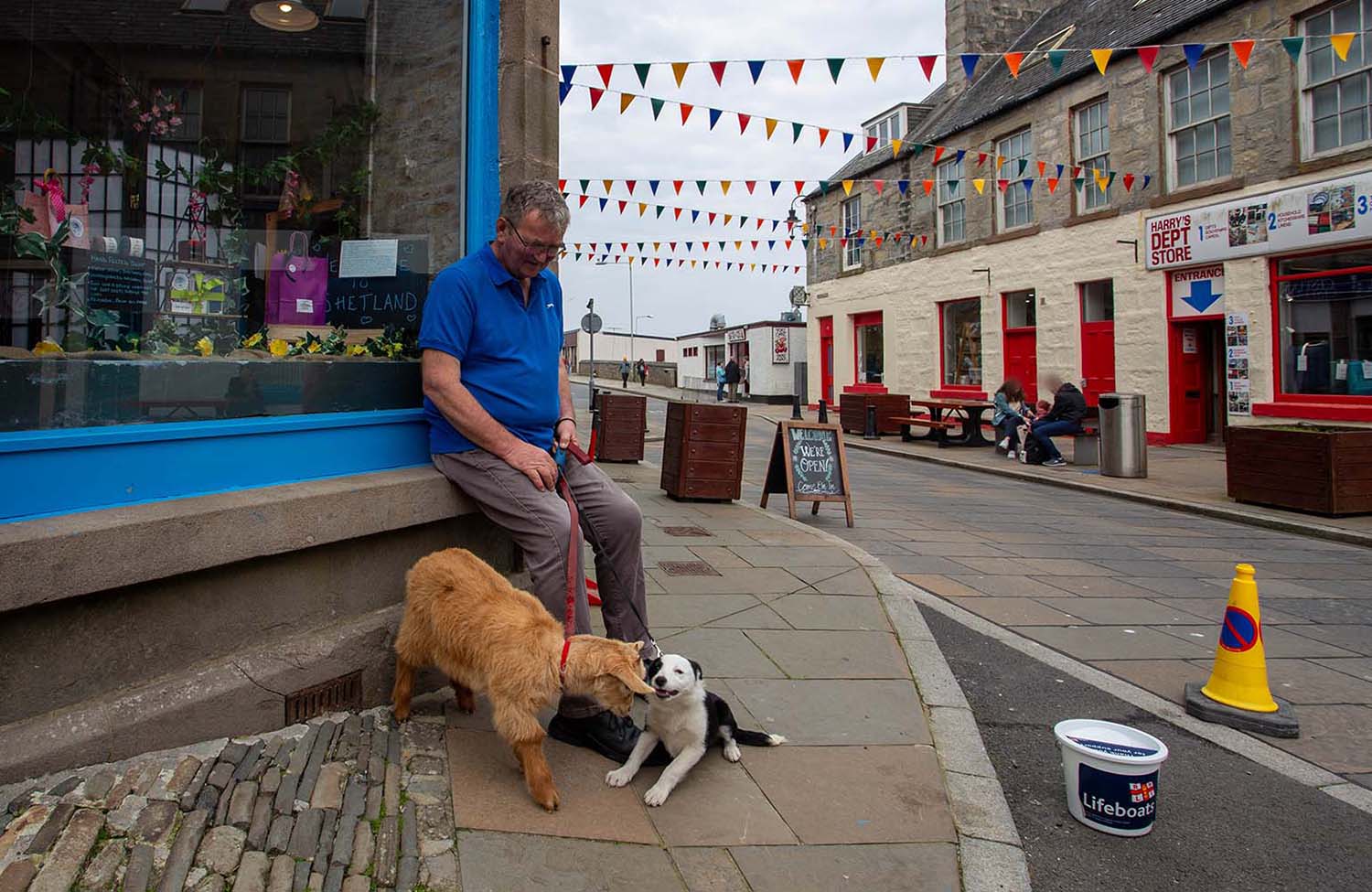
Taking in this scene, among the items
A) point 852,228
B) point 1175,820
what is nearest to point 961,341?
point 852,228

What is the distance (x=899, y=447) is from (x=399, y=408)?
13.8 meters

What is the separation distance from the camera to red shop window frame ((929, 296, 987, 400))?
20.2 m

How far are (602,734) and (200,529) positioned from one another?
4.91 feet

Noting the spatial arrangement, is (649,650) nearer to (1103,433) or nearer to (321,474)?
(321,474)

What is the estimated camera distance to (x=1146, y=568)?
6.70 m

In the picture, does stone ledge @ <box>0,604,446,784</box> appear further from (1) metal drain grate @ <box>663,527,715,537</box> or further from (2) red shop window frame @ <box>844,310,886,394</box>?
(2) red shop window frame @ <box>844,310,886,394</box>

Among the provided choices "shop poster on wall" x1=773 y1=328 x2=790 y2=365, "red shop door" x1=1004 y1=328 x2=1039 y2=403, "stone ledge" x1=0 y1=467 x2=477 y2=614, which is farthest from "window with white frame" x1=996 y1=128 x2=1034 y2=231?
"stone ledge" x1=0 y1=467 x2=477 y2=614

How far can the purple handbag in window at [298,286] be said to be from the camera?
3943mm

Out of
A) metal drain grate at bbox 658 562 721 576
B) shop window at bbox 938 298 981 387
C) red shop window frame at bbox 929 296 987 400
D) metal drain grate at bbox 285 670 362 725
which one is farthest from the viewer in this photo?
shop window at bbox 938 298 981 387

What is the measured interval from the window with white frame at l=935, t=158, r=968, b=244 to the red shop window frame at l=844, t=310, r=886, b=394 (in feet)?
11.7

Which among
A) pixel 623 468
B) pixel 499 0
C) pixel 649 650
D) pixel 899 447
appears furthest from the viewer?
pixel 899 447

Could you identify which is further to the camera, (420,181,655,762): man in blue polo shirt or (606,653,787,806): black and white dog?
(420,181,655,762): man in blue polo shirt

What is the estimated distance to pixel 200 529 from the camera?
272cm

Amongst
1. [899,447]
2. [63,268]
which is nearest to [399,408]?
[63,268]
